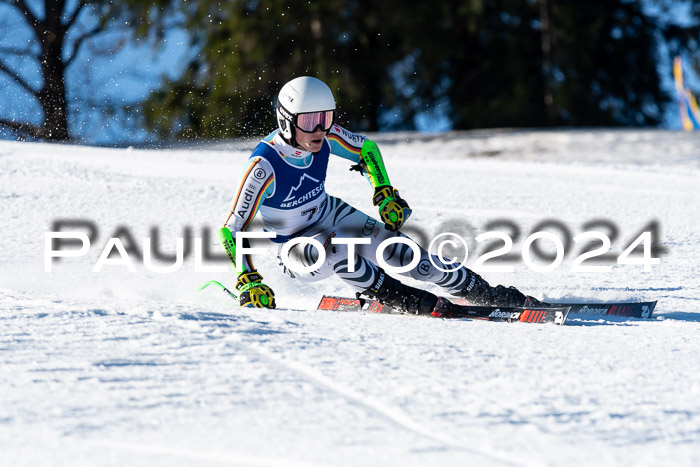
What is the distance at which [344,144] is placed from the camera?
531 centimetres

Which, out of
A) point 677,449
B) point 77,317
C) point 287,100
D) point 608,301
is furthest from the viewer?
point 608,301

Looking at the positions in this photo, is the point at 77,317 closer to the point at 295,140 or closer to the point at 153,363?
the point at 153,363

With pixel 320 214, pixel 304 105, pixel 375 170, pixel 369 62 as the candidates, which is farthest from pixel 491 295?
pixel 369 62

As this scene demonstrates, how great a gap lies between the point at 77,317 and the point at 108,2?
1888cm

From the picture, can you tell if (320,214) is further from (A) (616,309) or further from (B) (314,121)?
(A) (616,309)

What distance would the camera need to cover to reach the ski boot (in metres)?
5.32

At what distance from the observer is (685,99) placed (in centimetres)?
2233

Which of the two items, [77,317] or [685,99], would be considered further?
[685,99]

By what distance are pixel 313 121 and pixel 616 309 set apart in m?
2.05

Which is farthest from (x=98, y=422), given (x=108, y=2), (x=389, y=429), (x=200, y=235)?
(x=108, y=2)

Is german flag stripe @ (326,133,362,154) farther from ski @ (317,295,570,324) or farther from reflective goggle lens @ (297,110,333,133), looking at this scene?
ski @ (317,295,570,324)

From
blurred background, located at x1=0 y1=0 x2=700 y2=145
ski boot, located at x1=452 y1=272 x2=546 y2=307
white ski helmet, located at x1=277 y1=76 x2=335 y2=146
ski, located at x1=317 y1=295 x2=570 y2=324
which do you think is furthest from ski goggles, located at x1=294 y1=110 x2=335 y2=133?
blurred background, located at x1=0 y1=0 x2=700 y2=145

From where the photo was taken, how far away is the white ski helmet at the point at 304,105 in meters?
4.80

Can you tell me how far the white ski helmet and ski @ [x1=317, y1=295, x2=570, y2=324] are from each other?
3.86 ft
